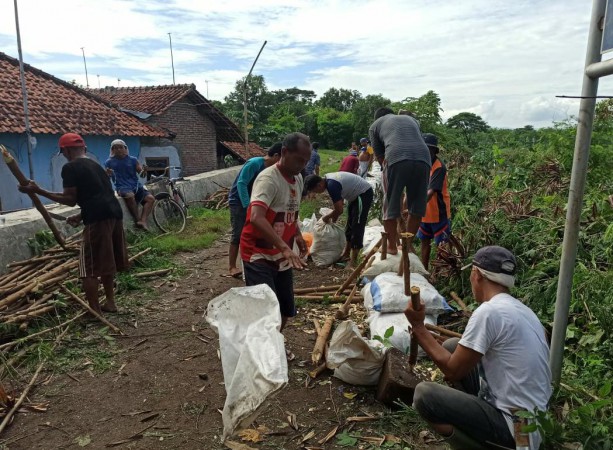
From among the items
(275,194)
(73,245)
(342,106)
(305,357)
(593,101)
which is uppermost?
(342,106)

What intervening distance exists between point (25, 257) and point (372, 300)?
408cm

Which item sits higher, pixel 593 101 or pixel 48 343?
pixel 593 101

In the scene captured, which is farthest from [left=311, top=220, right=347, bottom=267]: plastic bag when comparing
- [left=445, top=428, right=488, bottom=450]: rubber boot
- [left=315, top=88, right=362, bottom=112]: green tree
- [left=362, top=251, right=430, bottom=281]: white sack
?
[left=315, top=88, right=362, bottom=112]: green tree

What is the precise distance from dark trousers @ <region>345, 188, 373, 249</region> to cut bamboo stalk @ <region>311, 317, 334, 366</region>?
6.82ft

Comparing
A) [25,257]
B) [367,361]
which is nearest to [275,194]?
[367,361]

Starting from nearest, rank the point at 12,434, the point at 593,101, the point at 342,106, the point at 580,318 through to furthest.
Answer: the point at 593,101 < the point at 12,434 < the point at 580,318 < the point at 342,106

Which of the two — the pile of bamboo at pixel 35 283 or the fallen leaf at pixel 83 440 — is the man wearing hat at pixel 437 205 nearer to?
the fallen leaf at pixel 83 440

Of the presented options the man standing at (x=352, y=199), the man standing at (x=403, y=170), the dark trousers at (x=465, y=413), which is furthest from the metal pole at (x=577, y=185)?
the man standing at (x=352, y=199)

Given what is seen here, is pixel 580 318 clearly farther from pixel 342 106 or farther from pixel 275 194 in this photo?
pixel 342 106

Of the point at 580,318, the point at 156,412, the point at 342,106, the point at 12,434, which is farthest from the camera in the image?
the point at 342,106

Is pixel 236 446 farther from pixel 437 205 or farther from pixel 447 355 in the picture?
pixel 437 205

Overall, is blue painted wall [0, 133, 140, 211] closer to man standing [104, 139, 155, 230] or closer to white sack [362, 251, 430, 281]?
man standing [104, 139, 155, 230]

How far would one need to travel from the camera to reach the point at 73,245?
5281 mm

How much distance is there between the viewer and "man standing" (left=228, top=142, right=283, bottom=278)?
464cm
